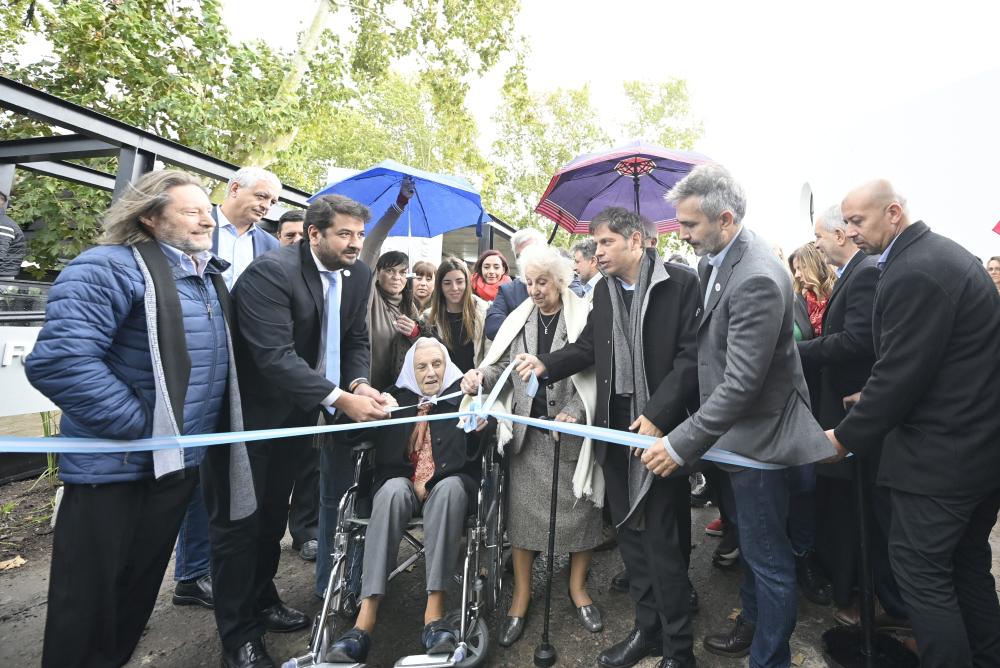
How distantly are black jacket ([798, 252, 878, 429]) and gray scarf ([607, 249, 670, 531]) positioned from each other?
39.0 inches

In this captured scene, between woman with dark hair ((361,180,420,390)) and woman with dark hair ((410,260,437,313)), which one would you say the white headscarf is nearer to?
woman with dark hair ((361,180,420,390))

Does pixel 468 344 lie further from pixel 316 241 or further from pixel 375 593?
pixel 375 593

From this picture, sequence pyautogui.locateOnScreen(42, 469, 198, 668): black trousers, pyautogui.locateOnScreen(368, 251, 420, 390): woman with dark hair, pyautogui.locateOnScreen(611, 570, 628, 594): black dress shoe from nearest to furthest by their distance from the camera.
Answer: pyautogui.locateOnScreen(42, 469, 198, 668): black trousers, pyautogui.locateOnScreen(611, 570, 628, 594): black dress shoe, pyautogui.locateOnScreen(368, 251, 420, 390): woman with dark hair

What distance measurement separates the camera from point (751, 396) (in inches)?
89.1

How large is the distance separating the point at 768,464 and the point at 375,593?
1.95m

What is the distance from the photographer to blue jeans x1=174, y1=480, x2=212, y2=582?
3.46 m

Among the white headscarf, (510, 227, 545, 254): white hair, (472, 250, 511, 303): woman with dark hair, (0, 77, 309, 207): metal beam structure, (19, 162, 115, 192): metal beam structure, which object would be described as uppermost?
(19, 162, 115, 192): metal beam structure

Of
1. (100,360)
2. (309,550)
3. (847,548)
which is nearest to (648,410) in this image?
(847,548)

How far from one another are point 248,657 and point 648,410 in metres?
2.29

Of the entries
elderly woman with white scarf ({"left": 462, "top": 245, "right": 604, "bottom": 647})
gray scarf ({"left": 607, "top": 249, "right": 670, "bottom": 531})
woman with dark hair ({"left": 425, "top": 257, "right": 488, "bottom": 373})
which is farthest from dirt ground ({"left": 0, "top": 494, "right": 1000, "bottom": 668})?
woman with dark hair ({"left": 425, "top": 257, "right": 488, "bottom": 373})

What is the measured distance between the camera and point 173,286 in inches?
88.4

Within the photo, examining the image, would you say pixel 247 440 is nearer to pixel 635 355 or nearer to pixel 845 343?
pixel 635 355

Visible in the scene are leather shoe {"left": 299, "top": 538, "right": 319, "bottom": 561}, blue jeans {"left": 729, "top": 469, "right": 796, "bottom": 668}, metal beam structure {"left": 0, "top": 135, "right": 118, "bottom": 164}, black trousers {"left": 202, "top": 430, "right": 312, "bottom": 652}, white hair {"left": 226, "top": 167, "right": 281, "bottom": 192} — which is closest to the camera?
blue jeans {"left": 729, "top": 469, "right": 796, "bottom": 668}

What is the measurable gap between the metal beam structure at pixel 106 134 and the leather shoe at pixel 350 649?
449 cm
